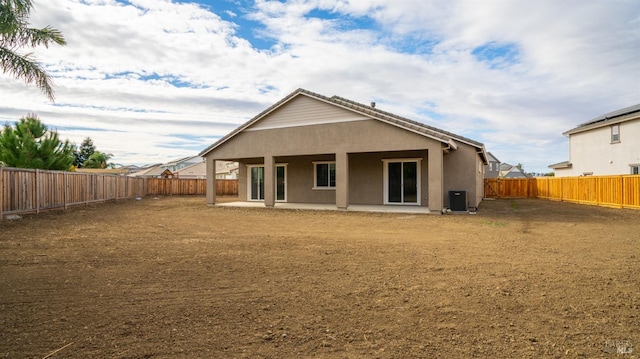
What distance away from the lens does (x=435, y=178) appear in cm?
1420

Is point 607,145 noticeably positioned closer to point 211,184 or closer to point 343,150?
point 343,150

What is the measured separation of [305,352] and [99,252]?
19.0 ft

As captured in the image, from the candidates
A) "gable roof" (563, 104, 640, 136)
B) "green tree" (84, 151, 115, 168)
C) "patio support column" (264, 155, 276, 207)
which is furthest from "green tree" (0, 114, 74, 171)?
"green tree" (84, 151, 115, 168)

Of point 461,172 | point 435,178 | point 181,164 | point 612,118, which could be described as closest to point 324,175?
point 435,178

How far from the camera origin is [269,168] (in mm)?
17922

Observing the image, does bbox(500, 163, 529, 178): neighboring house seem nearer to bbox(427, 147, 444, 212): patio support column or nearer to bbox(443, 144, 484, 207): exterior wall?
bbox(443, 144, 484, 207): exterior wall

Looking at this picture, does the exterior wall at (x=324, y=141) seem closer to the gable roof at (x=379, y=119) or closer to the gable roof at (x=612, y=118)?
the gable roof at (x=379, y=119)

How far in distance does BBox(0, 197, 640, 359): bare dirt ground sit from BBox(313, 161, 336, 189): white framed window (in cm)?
1025

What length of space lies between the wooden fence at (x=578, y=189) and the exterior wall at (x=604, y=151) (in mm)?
3577

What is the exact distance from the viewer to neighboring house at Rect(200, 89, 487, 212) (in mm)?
14844

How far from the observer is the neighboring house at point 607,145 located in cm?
2277

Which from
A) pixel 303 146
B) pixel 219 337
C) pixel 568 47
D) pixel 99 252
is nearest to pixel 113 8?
pixel 99 252

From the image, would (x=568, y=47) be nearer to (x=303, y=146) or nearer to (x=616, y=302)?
(x=303, y=146)

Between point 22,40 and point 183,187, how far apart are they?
79.2 ft
